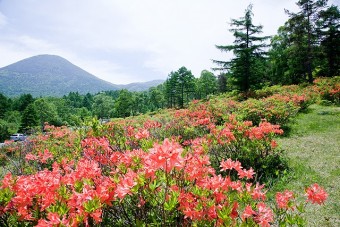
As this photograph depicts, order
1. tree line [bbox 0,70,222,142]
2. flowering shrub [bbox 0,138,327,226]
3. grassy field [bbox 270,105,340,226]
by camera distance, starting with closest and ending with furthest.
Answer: flowering shrub [bbox 0,138,327,226] < grassy field [bbox 270,105,340,226] < tree line [bbox 0,70,222,142]

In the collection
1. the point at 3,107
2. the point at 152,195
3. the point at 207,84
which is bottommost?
the point at 152,195

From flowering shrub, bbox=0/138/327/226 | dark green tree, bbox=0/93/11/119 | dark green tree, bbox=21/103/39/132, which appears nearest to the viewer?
flowering shrub, bbox=0/138/327/226

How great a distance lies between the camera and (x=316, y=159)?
7.87 metres

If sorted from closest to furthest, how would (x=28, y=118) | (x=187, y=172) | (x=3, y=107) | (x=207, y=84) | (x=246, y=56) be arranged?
(x=187, y=172), (x=246, y=56), (x=28, y=118), (x=207, y=84), (x=3, y=107)

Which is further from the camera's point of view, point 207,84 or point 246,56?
point 207,84

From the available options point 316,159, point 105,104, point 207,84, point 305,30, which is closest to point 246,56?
point 305,30

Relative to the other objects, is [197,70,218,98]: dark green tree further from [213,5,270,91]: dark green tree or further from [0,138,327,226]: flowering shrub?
[0,138,327,226]: flowering shrub

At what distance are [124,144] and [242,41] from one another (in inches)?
929

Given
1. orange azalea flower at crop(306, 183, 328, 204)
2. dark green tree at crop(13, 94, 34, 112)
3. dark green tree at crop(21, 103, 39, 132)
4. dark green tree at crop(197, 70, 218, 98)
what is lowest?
dark green tree at crop(21, 103, 39, 132)

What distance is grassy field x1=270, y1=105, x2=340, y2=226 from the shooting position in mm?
5125

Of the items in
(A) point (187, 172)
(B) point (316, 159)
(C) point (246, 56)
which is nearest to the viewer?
(A) point (187, 172)

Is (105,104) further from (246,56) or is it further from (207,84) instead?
(246,56)

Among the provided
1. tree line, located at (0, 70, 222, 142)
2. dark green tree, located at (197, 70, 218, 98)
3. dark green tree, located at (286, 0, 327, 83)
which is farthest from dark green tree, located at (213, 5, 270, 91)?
dark green tree, located at (197, 70, 218, 98)

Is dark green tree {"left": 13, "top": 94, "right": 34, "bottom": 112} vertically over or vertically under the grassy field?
over
